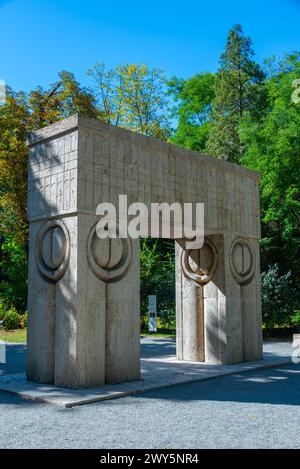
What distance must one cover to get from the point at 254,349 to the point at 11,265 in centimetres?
1692

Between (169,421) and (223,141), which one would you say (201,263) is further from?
(223,141)

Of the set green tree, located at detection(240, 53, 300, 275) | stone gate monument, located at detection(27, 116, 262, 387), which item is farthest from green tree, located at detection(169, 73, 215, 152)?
stone gate monument, located at detection(27, 116, 262, 387)

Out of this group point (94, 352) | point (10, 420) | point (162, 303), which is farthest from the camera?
point (162, 303)

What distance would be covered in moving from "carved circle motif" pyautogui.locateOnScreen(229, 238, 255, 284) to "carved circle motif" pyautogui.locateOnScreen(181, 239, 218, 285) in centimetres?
38

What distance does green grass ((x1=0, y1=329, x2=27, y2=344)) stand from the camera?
1580 cm

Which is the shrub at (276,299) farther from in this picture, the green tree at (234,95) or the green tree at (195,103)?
the green tree at (195,103)

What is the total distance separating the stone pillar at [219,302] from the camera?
9438 millimetres

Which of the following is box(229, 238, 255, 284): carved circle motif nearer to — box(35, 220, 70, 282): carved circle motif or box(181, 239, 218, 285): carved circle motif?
box(181, 239, 218, 285): carved circle motif

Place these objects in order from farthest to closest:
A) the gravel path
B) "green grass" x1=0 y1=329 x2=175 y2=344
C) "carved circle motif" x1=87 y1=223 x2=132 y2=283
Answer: "green grass" x1=0 y1=329 x2=175 y2=344
"carved circle motif" x1=87 y1=223 x2=132 y2=283
the gravel path

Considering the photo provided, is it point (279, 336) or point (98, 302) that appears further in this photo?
point (279, 336)


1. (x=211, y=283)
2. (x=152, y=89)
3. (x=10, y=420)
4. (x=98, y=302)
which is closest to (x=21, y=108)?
(x=152, y=89)

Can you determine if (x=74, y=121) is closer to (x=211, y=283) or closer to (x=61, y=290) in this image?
(x=61, y=290)

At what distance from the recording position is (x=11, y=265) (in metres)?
24.2

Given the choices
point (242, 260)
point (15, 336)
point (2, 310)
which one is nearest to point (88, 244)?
point (242, 260)
